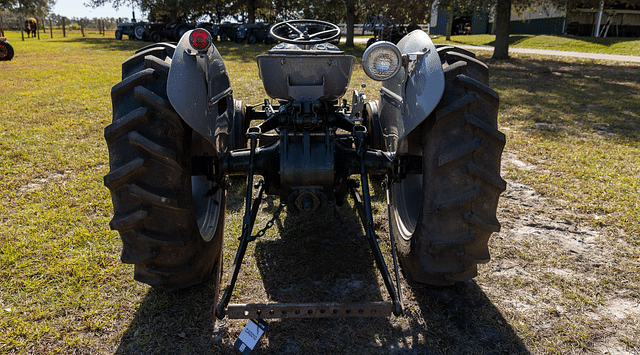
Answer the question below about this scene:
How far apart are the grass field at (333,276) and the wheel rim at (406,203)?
1.34 ft

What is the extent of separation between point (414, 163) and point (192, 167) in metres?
1.50

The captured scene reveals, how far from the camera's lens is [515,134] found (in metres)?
7.32

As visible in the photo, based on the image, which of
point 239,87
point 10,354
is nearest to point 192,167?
point 10,354

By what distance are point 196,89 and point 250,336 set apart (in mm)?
1487

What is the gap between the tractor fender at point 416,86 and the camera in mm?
2752

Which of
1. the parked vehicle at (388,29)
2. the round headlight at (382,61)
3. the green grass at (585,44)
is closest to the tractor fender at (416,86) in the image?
the round headlight at (382,61)

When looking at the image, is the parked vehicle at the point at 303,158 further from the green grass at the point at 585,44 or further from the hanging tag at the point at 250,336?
the green grass at the point at 585,44

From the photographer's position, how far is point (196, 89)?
2.83m

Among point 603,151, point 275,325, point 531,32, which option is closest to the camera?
point 275,325

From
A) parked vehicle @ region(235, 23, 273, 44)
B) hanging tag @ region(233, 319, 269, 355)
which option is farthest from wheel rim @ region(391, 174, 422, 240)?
parked vehicle @ region(235, 23, 273, 44)

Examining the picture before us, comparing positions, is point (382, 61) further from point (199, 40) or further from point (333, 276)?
point (333, 276)

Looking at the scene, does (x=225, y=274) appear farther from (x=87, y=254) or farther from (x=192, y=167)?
(x=87, y=254)

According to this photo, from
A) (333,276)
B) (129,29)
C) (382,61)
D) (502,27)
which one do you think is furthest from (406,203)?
(129,29)

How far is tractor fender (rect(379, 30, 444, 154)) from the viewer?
275cm
